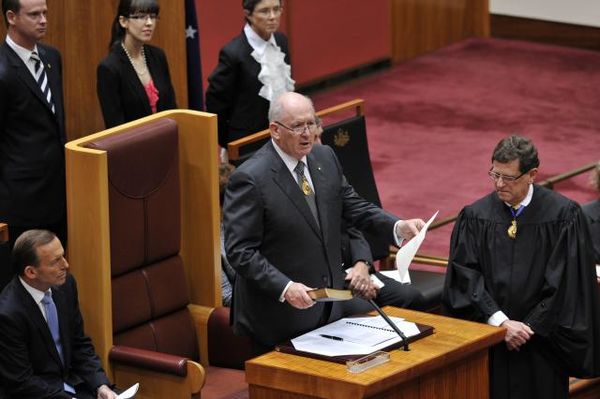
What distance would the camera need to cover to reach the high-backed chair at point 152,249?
4844 mm

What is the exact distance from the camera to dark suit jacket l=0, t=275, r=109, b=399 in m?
4.47

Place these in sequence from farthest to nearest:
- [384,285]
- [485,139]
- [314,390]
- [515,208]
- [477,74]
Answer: [477,74]
[485,139]
[384,285]
[515,208]
[314,390]

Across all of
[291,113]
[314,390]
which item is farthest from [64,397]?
[291,113]

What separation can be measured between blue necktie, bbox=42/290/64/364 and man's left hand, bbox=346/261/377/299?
3.02 feet

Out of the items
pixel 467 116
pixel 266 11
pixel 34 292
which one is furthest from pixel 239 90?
pixel 467 116

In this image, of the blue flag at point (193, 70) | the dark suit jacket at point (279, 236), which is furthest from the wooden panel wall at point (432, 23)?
the dark suit jacket at point (279, 236)

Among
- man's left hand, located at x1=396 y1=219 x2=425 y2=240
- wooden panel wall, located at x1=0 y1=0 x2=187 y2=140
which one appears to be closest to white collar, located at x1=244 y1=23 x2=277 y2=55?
wooden panel wall, located at x1=0 y1=0 x2=187 y2=140

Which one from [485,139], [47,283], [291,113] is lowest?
[485,139]

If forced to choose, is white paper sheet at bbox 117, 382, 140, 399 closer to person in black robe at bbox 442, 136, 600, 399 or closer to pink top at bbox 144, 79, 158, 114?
person in black robe at bbox 442, 136, 600, 399

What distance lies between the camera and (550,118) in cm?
967

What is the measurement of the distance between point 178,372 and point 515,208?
121cm

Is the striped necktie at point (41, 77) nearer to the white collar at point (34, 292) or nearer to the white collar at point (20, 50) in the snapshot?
the white collar at point (20, 50)

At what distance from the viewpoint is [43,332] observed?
179 inches

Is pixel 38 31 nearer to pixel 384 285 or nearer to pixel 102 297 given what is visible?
pixel 102 297
